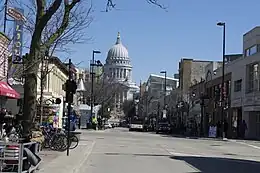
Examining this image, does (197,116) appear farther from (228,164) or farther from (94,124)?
(228,164)

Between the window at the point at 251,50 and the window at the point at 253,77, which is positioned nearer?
the window at the point at 253,77

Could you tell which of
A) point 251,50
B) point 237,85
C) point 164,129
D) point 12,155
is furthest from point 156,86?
point 12,155

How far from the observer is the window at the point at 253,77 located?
5847cm

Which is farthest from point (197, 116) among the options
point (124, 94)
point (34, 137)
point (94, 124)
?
point (124, 94)

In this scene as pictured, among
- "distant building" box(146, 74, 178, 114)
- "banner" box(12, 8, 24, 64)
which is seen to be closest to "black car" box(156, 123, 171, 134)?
"banner" box(12, 8, 24, 64)

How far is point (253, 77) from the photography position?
59906 millimetres

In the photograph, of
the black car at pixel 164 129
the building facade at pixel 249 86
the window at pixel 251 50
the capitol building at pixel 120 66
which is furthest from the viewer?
the capitol building at pixel 120 66

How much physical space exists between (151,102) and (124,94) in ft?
87.9

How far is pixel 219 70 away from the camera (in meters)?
76.3

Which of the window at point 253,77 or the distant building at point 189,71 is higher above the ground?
the distant building at point 189,71

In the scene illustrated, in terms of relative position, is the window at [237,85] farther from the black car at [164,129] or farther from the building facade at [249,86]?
Result: the black car at [164,129]

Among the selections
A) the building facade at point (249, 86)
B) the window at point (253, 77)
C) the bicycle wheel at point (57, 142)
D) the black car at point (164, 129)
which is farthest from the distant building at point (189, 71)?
the bicycle wheel at point (57, 142)

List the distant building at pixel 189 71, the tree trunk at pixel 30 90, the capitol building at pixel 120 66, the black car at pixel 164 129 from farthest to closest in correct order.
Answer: the capitol building at pixel 120 66
the distant building at pixel 189 71
the black car at pixel 164 129
the tree trunk at pixel 30 90

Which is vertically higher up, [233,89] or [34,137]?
[233,89]
